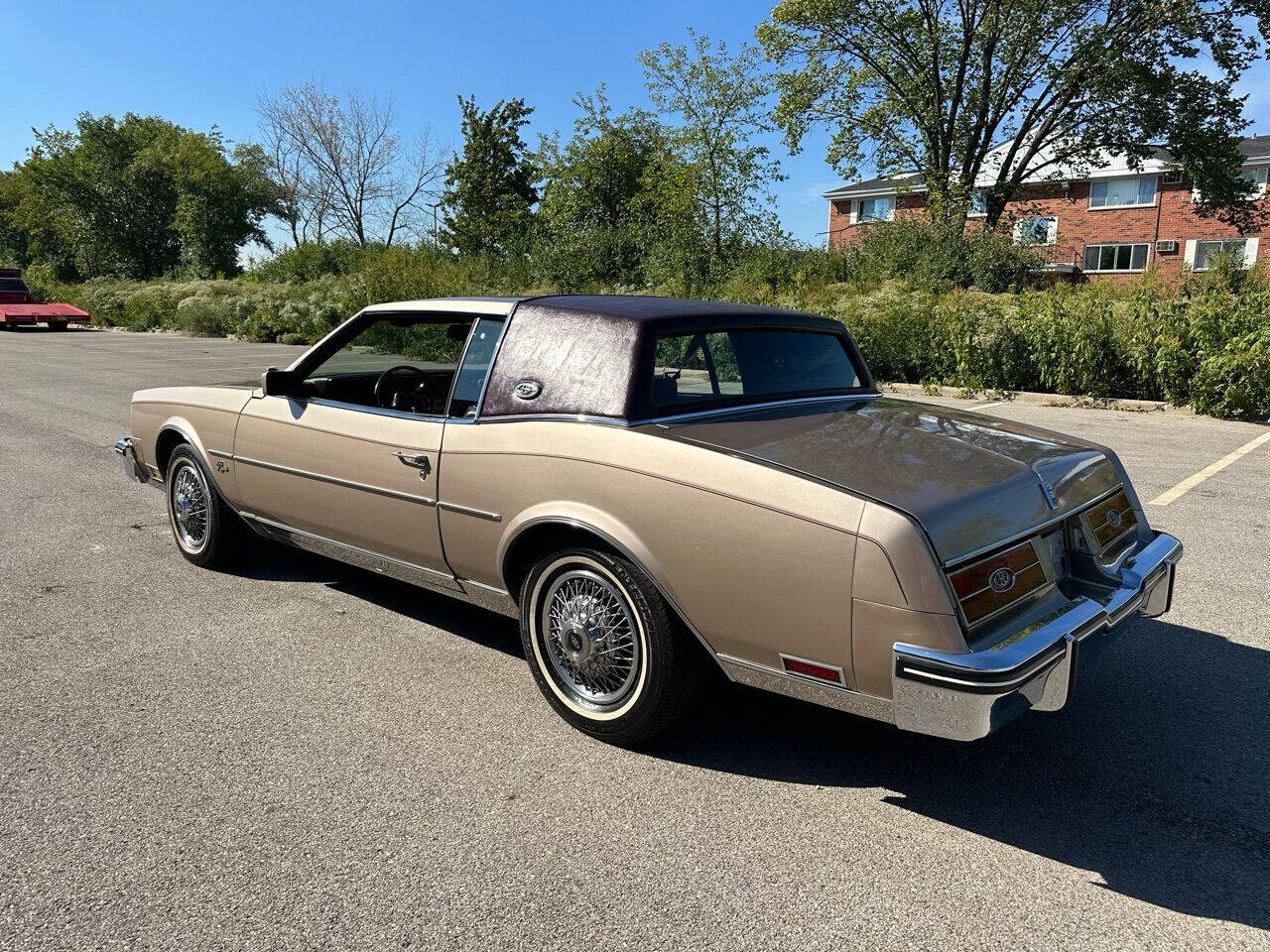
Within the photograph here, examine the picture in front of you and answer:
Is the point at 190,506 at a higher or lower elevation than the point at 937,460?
lower

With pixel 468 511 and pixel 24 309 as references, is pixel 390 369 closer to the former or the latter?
pixel 468 511

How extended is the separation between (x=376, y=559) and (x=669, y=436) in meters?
1.67

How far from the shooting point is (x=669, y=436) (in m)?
2.98

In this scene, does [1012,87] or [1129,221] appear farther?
[1129,221]

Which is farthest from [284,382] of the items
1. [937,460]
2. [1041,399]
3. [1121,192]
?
[1121,192]

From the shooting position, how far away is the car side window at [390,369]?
14.2 feet

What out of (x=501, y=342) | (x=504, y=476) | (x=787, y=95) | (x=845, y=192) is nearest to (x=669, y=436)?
(x=504, y=476)

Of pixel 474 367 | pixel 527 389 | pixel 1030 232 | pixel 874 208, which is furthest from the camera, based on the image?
pixel 874 208

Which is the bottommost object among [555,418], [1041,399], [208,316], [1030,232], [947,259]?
[1041,399]

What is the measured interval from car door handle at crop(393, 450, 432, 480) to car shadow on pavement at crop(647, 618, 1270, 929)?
1.38 metres

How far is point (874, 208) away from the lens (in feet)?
167

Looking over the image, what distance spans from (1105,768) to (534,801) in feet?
6.16

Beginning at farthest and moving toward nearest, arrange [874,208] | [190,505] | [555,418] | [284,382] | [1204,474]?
[874,208]
[1204,474]
[190,505]
[284,382]
[555,418]

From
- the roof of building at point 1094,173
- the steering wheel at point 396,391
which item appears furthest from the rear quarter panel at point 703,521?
the roof of building at point 1094,173
